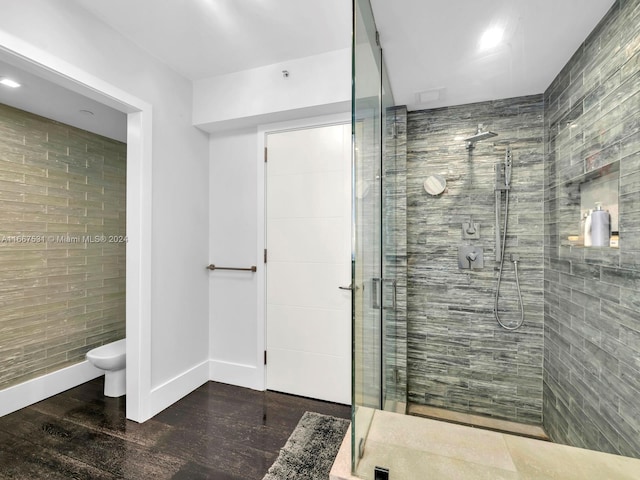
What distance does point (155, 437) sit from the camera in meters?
1.91

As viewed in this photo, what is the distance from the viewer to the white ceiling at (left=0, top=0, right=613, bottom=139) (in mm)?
1303

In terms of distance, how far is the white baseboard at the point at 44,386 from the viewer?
7.18 feet

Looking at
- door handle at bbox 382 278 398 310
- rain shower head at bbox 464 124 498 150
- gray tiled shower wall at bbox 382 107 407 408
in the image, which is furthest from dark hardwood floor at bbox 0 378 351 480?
rain shower head at bbox 464 124 498 150

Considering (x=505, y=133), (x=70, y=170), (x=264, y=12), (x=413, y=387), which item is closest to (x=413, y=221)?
(x=505, y=133)

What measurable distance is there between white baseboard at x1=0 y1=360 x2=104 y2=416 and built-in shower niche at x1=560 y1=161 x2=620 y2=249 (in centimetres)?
359

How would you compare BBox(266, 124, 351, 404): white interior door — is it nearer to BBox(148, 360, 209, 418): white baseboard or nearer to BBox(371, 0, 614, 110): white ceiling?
BBox(148, 360, 209, 418): white baseboard

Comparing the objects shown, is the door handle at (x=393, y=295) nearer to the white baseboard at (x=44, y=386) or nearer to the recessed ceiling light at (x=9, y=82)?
the recessed ceiling light at (x=9, y=82)

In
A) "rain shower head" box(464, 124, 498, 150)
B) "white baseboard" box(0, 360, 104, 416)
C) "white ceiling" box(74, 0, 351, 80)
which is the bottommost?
"white baseboard" box(0, 360, 104, 416)

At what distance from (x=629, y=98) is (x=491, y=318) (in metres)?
1.02

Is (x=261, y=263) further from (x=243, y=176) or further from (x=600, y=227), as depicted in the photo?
(x=600, y=227)

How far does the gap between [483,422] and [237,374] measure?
1919 mm

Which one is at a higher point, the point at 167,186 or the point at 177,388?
the point at 167,186

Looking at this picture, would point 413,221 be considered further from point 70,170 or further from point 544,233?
point 70,170

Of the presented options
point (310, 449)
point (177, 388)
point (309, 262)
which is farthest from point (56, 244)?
point (310, 449)
